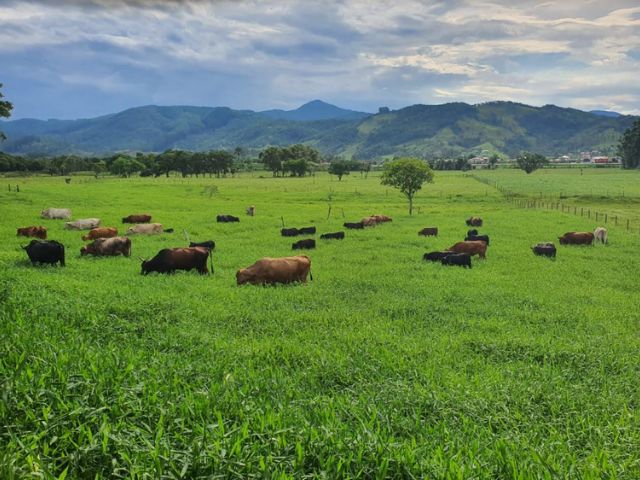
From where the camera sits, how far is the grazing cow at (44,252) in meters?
17.1

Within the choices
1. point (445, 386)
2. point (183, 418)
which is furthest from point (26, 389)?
point (445, 386)

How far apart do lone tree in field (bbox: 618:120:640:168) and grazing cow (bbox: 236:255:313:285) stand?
5572 inches

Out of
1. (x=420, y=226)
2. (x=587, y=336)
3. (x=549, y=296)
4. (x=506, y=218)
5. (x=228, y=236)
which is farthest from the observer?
(x=506, y=218)

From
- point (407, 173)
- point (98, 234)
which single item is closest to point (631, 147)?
point (407, 173)

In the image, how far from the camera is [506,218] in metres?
40.3

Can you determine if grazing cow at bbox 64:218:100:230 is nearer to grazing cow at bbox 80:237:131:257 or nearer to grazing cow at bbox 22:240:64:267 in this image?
grazing cow at bbox 80:237:131:257

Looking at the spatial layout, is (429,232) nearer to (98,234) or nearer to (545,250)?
(545,250)

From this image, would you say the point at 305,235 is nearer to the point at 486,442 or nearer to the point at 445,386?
the point at 445,386

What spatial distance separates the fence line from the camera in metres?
38.9

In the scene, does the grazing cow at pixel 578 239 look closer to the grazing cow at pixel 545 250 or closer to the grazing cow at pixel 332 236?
the grazing cow at pixel 545 250

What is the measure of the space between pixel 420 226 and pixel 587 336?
25245mm

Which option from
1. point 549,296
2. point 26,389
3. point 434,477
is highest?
point 26,389

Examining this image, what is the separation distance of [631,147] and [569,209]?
102 m

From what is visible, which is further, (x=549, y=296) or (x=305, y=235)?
(x=305, y=235)
